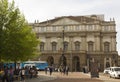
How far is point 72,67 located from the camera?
115 metres

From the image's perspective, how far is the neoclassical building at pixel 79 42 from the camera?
115875 mm

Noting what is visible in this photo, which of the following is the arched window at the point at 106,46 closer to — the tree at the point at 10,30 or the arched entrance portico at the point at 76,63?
the arched entrance portico at the point at 76,63

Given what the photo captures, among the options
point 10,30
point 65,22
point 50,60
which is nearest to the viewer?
point 10,30

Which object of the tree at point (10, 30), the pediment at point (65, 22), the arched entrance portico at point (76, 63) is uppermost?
the pediment at point (65, 22)

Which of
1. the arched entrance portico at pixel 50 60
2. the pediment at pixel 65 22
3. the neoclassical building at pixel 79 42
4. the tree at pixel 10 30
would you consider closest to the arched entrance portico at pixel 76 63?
the neoclassical building at pixel 79 42

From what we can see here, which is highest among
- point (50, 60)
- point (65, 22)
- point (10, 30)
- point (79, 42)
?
point (65, 22)

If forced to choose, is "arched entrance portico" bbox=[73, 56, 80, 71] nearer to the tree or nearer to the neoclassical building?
the neoclassical building

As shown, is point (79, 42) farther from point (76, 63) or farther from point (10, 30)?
point (10, 30)

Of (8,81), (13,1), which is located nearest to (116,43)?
(13,1)

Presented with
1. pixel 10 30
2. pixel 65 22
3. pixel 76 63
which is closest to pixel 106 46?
pixel 76 63

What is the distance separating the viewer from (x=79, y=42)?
119m

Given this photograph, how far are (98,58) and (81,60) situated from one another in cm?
541

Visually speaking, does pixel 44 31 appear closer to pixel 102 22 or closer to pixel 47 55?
pixel 47 55

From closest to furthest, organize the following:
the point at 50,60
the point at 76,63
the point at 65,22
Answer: the point at 76,63 < the point at 50,60 < the point at 65,22
